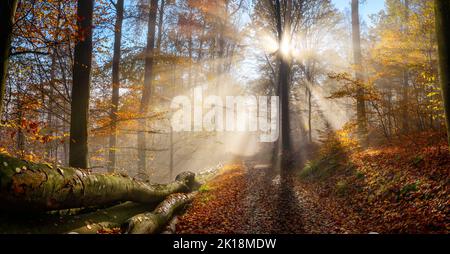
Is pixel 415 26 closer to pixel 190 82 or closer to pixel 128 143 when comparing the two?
pixel 190 82

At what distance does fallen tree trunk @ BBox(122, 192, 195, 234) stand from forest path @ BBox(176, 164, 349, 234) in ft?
1.29

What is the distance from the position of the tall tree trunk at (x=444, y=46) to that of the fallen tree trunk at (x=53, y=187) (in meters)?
6.80

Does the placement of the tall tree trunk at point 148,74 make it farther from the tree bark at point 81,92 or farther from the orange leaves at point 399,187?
the orange leaves at point 399,187

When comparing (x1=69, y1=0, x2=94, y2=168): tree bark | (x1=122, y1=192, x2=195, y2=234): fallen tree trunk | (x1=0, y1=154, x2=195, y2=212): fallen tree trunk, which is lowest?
(x1=122, y1=192, x2=195, y2=234): fallen tree trunk

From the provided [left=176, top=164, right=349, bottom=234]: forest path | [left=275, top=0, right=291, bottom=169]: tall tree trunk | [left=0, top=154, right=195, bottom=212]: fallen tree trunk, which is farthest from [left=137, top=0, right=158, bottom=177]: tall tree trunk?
[left=0, top=154, right=195, bottom=212]: fallen tree trunk

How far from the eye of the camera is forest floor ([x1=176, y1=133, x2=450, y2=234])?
6.04 m

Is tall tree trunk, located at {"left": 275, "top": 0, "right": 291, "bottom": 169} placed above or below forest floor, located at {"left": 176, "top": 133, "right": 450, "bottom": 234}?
above

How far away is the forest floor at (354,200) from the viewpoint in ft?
19.8

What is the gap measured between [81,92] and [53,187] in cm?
326

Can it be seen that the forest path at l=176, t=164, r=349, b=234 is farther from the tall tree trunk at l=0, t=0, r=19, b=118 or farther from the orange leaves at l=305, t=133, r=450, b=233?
the tall tree trunk at l=0, t=0, r=19, b=118

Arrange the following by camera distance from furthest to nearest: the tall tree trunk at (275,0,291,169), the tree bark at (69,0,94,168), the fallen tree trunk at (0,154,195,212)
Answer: the tall tree trunk at (275,0,291,169), the tree bark at (69,0,94,168), the fallen tree trunk at (0,154,195,212)

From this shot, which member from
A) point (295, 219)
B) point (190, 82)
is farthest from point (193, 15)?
point (295, 219)
